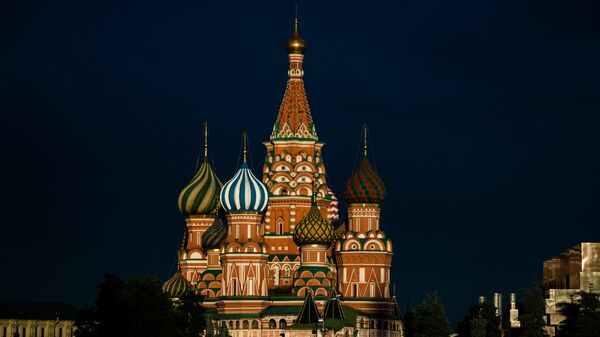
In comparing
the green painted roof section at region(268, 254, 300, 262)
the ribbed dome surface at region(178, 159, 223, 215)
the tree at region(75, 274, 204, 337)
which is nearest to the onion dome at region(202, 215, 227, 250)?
the ribbed dome surface at region(178, 159, 223, 215)

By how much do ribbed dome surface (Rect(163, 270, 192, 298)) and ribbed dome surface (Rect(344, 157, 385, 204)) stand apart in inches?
330

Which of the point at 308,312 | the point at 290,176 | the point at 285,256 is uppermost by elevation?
the point at 290,176

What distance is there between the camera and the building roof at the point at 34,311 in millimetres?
110488

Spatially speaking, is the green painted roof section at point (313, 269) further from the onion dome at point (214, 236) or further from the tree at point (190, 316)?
the tree at point (190, 316)

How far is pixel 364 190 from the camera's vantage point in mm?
88250

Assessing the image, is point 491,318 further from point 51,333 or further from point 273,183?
point 51,333

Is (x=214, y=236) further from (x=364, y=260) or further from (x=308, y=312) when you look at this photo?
(x=308, y=312)

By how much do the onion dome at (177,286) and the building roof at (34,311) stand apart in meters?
20.9

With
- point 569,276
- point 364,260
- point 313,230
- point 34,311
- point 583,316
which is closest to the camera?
point 583,316

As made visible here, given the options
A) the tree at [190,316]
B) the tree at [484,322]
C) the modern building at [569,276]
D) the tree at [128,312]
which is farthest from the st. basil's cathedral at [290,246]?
the modern building at [569,276]

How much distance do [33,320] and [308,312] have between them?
1253 inches

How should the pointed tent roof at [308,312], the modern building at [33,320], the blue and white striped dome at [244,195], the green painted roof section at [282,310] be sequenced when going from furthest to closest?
1. the modern building at [33,320]
2. the green painted roof section at [282,310]
3. the blue and white striped dome at [244,195]
4. the pointed tent roof at [308,312]

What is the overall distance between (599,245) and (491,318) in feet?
52.7

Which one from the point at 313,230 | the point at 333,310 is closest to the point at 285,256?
the point at 313,230
